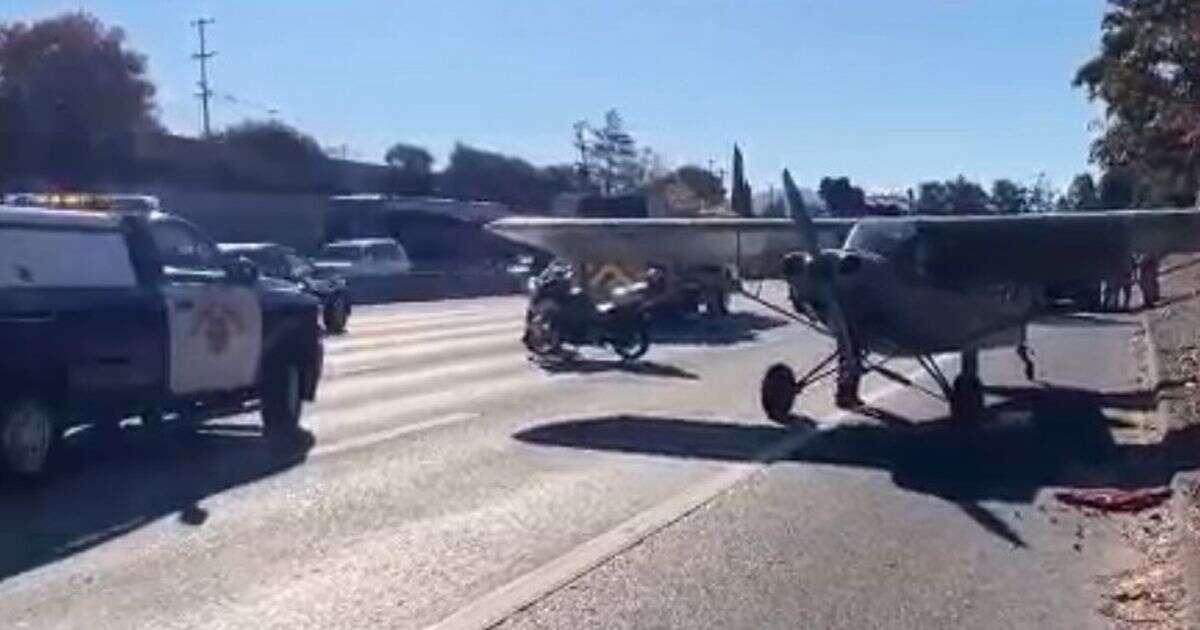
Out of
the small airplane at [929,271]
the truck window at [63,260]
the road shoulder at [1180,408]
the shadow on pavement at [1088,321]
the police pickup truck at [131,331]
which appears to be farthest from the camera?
the shadow on pavement at [1088,321]

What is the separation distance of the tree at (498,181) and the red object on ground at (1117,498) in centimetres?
9931

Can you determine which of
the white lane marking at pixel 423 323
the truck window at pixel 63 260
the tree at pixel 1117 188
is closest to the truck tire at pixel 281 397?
the truck window at pixel 63 260

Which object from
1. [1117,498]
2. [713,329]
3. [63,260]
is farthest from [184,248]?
[713,329]

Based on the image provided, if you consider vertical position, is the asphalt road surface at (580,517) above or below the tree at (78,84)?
below

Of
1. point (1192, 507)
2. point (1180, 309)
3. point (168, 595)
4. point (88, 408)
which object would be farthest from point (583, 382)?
point (1180, 309)

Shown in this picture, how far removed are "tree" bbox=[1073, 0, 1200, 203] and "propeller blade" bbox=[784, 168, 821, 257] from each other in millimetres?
6202

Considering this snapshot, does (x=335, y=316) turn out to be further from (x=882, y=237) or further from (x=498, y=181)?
(x=498, y=181)

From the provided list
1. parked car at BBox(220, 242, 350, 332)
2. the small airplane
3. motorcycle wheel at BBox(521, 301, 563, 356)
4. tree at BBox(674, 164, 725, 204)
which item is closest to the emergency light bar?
the small airplane

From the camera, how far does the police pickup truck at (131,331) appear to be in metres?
13.7

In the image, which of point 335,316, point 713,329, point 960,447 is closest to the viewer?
point 960,447

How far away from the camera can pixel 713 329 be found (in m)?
39.7

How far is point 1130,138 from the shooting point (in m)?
50.4

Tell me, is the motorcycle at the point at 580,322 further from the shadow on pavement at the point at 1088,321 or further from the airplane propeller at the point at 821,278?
the shadow on pavement at the point at 1088,321

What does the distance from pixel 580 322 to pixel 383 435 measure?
11521 mm
